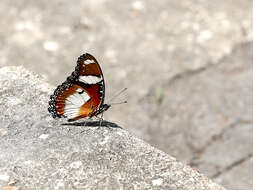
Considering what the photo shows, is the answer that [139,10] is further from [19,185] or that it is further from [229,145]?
[19,185]

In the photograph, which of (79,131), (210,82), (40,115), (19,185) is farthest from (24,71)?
(210,82)

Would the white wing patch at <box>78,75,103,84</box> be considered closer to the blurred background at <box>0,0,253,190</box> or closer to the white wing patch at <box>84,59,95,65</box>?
the white wing patch at <box>84,59,95,65</box>

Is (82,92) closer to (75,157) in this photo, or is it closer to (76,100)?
(76,100)

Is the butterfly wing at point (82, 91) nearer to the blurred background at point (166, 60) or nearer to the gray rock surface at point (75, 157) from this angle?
the gray rock surface at point (75, 157)

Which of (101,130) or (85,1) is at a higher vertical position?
(85,1)

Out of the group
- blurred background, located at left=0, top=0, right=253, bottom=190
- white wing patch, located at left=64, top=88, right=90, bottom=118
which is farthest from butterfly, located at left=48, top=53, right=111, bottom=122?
blurred background, located at left=0, top=0, right=253, bottom=190

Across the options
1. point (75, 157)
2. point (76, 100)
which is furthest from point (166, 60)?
point (75, 157)
